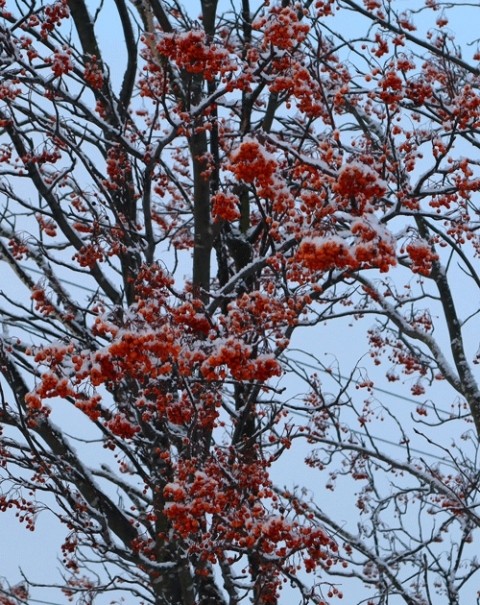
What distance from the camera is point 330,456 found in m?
10.5

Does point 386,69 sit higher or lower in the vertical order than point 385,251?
higher

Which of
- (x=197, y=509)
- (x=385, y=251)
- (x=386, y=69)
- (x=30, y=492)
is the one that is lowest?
(x=197, y=509)

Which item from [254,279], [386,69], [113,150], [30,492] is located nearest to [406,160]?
[386,69]

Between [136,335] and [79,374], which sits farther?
[79,374]

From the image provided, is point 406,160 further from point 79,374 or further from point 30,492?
point 30,492

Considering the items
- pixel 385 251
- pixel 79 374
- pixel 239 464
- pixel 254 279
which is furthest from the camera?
pixel 254 279

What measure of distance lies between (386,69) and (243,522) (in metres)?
3.74

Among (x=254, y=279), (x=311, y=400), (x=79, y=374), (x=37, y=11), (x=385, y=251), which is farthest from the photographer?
(x=311, y=400)

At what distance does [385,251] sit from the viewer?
518 cm

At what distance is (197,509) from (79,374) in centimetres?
129

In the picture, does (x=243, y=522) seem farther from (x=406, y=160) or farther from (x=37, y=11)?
(x=37, y=11)

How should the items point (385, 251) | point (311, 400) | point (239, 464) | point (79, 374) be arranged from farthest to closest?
point (311, 400), point (239, 464), point (79, 374), point (385, 251)

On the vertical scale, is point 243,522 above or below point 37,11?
below

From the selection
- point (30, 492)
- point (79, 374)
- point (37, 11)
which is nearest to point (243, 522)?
point (79, 374)
